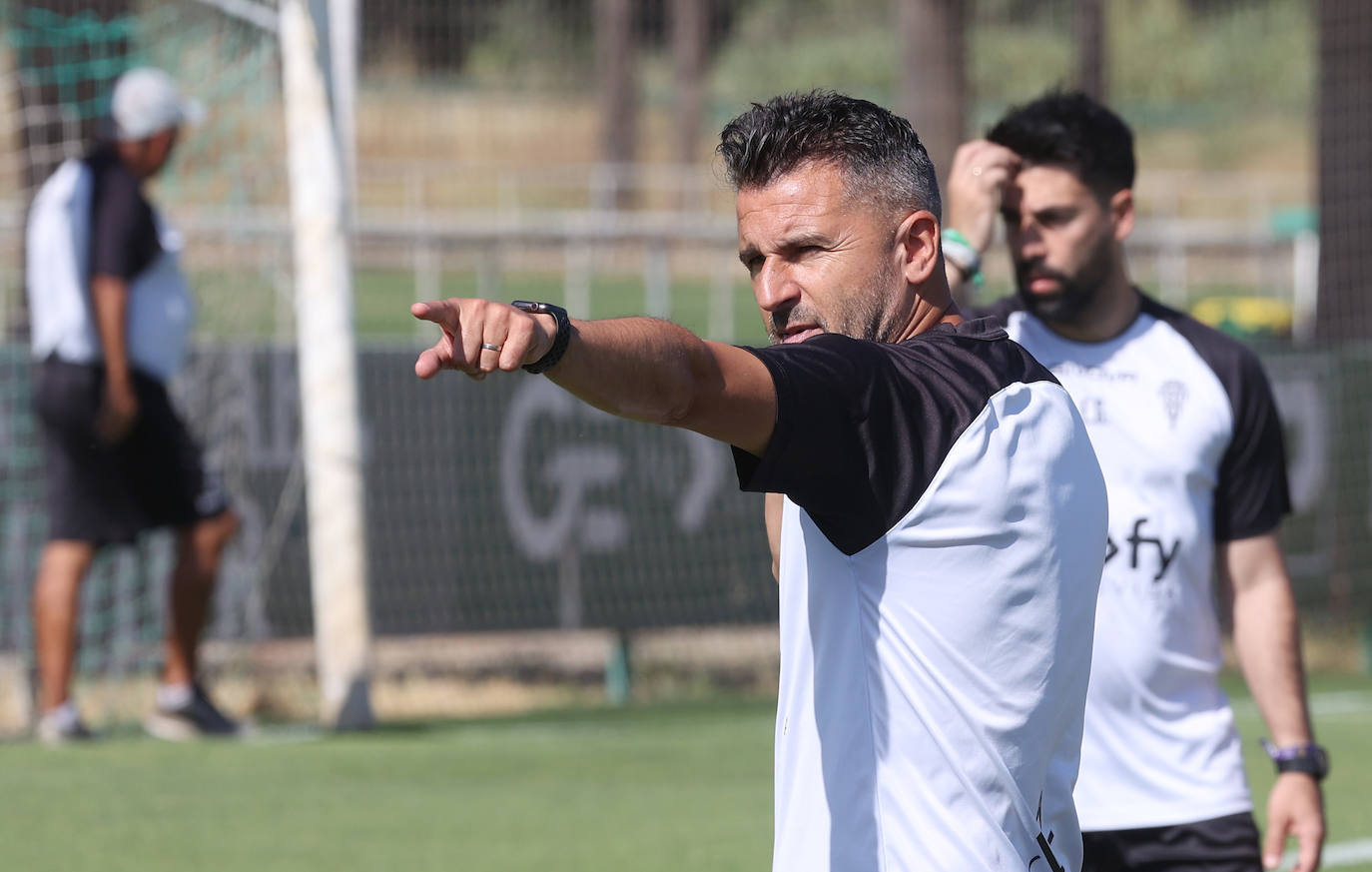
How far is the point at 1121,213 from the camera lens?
A: 3908 mm

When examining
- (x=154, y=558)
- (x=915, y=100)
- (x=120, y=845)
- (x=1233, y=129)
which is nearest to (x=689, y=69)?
(x=1233, y=129)

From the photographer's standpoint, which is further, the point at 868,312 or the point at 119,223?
the point at 119,223

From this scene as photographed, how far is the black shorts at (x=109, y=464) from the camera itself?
286 inches

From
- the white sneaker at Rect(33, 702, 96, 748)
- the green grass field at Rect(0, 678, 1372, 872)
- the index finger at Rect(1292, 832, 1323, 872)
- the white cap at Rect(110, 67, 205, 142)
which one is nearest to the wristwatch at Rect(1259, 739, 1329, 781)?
the index finger at Rect(1292, 832, 1323, 872)

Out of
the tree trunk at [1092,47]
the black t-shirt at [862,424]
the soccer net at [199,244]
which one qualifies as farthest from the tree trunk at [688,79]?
the black t-shirt at [862,424]

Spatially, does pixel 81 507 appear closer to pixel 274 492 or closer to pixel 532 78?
pixel 274 492

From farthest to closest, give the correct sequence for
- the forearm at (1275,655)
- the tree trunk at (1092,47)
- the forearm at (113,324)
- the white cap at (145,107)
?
the tree trunk at (1092,47), the white cap at (145,107), the forearm at (113,324), the forearm at (1275,655)

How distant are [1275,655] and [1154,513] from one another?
0.37 m

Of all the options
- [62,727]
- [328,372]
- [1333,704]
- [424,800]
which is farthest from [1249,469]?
[1333,704]

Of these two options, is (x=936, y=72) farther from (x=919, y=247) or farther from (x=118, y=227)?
(x=919, y=247)

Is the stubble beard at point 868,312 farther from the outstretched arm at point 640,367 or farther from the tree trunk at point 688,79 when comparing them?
the tree trunk at point 688,79

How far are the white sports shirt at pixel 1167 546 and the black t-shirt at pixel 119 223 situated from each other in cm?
445

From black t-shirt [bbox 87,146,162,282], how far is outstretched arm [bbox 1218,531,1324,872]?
482 centimetres

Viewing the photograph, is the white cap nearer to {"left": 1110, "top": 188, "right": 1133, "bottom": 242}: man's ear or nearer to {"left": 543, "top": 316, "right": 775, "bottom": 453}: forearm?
{"left": 1110, "top": 188, "right": 1133, "bottom": 242}: man's ear
